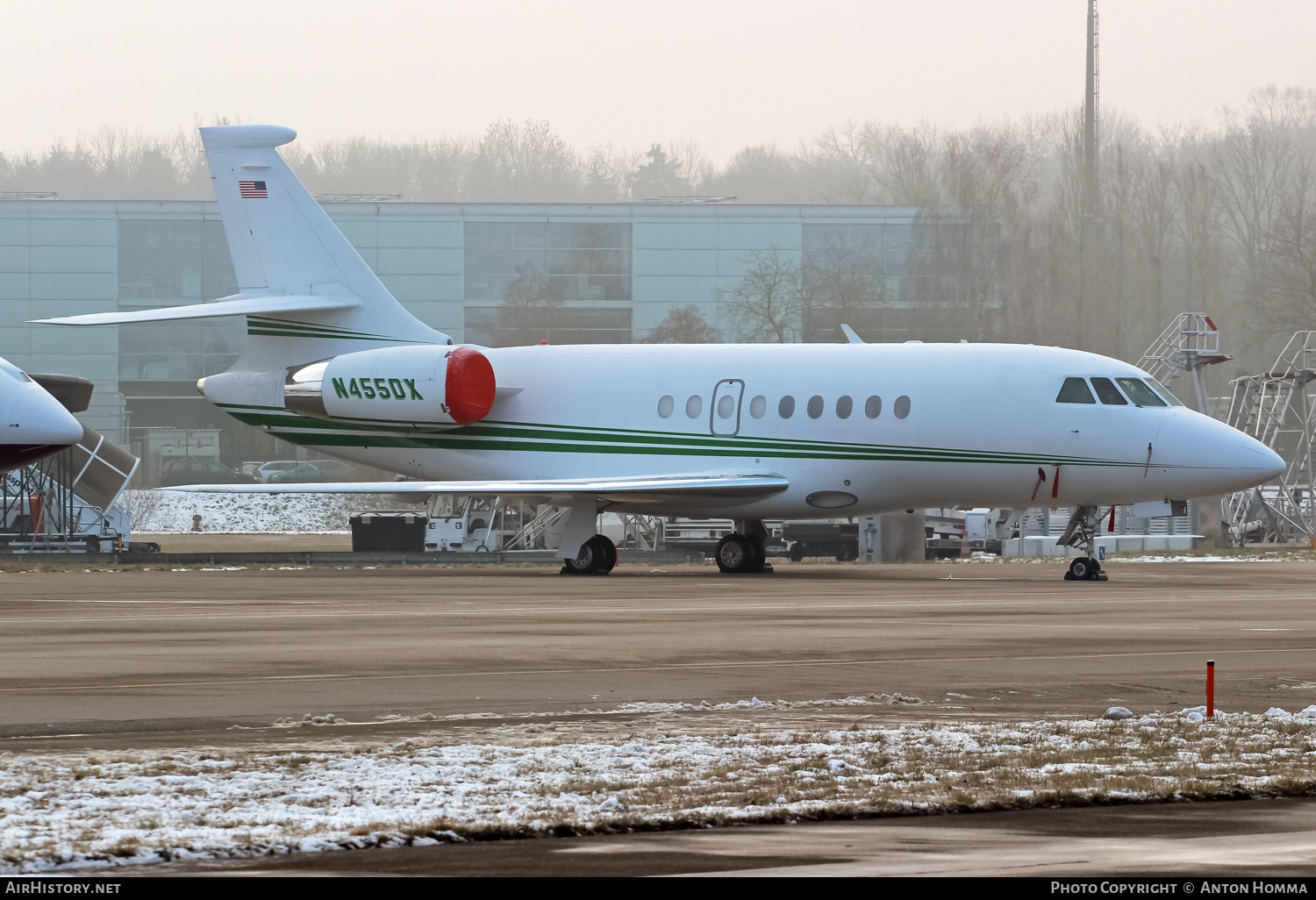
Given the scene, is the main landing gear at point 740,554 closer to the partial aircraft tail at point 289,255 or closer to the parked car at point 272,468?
the partial aircraft tail at point 289,255

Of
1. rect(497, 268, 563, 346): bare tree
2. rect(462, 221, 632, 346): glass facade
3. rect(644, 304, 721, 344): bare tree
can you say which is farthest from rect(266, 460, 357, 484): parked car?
rect(644, 304, 721, 344): bare tree

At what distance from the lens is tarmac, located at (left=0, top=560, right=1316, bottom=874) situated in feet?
22.0

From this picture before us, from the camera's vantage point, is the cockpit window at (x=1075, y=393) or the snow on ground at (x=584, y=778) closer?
the snow on ground at (x=584, y=778)

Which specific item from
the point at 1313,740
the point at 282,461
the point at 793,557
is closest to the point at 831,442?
the point at 793,557

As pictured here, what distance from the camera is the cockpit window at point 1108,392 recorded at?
93.5 feet

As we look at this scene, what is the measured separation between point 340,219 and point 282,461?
11087mm

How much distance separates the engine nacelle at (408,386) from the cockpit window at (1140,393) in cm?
1046

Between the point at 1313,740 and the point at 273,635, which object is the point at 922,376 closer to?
the point at 273,635

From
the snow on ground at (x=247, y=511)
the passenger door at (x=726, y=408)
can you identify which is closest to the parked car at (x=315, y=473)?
the snow on ground at (x=247, y=511)

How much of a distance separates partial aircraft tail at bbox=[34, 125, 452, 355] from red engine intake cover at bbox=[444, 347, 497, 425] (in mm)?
2486

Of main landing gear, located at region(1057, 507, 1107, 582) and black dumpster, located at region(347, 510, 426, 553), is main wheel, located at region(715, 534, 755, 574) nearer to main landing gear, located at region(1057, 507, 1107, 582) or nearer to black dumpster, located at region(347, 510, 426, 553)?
main landing gear, located at region(1057, 507, 1107, 582)

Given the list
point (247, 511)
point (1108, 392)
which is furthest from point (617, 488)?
point (247, 511)

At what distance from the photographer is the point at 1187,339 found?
162ft

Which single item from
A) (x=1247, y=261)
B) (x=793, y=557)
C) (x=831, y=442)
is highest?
(x=1247, y=261)
